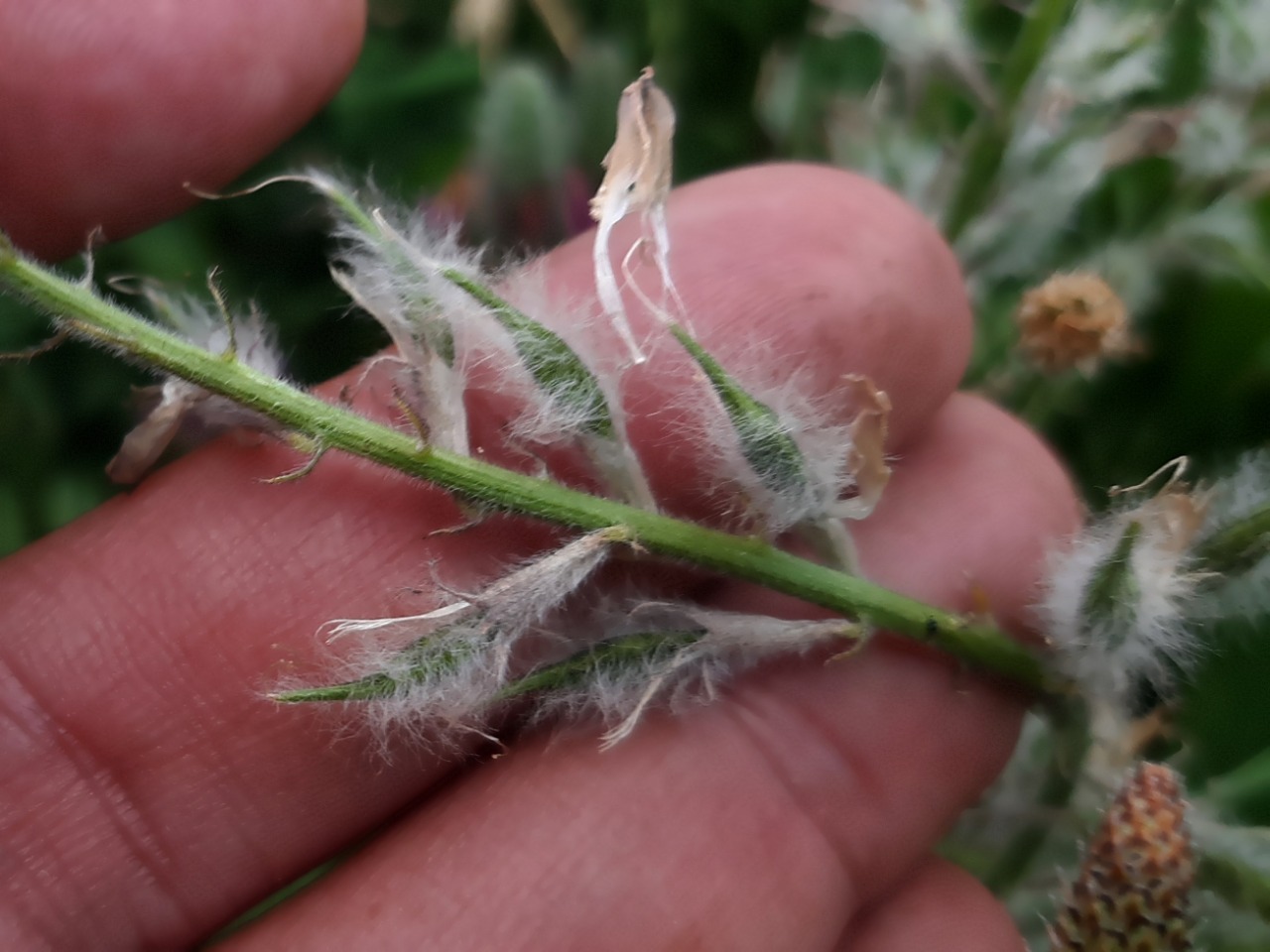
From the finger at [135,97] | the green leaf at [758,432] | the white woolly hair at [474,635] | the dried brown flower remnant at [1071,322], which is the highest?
the finger at [135,97]

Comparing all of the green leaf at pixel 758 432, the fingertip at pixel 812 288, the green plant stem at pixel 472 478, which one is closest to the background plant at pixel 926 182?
the fingertip at pixel 812 288

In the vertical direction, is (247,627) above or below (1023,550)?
above

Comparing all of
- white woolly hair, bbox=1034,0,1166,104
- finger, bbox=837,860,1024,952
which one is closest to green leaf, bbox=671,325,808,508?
finger, bbox=837,860,1024,952

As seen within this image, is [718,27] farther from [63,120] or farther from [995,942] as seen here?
[995,942]

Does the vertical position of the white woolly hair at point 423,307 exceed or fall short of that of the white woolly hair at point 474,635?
it exceeds it

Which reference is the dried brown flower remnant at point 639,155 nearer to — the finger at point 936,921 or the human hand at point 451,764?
the human hand at point 451,764

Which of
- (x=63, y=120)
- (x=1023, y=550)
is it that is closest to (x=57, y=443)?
(x=63, y=120)
